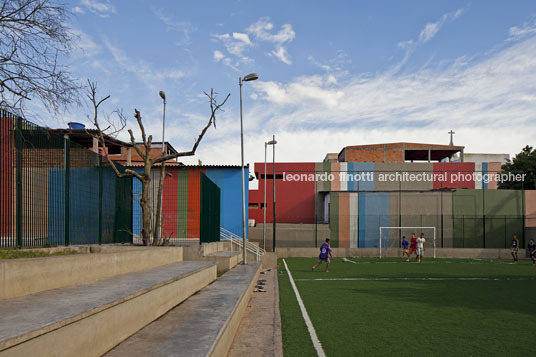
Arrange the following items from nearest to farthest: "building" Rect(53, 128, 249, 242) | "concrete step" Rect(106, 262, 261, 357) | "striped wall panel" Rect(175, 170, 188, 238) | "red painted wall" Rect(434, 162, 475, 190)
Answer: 1. "concrete step" Rect(106, 262, 261, 357)
2. "building" Rect(53, 128, 249, 242)
3. "striped wall panel" Rect(175, 170, 188, 238)
4. "red painted wall" Rect(434, 162, 475, 190)

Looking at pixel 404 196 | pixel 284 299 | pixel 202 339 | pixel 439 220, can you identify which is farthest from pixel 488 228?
pixel 202 339

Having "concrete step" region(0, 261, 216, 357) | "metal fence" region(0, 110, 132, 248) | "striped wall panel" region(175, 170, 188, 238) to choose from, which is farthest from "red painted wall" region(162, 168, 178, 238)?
"concrete step" region(0, 261, 216, 357)

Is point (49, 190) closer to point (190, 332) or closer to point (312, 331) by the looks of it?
point (190, 332)

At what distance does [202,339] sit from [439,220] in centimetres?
3344

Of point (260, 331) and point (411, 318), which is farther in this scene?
point (411, 318)

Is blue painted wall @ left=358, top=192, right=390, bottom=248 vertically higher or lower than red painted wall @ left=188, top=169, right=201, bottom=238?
lower

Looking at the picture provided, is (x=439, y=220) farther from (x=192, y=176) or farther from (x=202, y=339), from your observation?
(x=202, y=339)

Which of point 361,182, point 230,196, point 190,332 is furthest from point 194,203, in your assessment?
point 361,182


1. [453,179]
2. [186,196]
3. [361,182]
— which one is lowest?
[186,196]

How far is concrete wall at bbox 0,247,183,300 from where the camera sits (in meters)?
4.86

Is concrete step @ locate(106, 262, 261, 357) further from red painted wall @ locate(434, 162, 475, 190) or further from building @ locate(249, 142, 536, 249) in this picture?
red painted wall @ locate(434, 162, 475, 190)

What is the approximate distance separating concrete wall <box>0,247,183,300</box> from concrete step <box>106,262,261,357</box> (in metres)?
1.41

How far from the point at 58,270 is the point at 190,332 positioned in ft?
6.97

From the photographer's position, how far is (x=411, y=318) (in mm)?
8625
